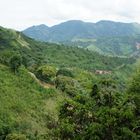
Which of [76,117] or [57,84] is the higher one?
[76,117]

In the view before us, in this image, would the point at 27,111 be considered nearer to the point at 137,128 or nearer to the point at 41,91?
the point at 41,91

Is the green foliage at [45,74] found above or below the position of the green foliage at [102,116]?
below

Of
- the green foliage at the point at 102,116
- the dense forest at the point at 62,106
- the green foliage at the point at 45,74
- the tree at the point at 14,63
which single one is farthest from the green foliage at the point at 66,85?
the green foliage at the point at 102,116

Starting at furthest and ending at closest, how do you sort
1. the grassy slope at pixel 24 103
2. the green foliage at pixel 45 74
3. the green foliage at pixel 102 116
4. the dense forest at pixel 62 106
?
1. the green foliage at pixel 45 74
2. the grassy slope at pixel 24 103
3. the dense forest at pixel 62 106
4. the green foliage at pixel 102 116

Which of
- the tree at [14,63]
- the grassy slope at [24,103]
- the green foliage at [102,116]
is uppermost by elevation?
the green foliage at [102,116]

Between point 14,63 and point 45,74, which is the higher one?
point 14,63

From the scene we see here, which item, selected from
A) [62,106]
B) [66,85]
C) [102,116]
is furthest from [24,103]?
[102,116]

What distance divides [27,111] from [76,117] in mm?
40895

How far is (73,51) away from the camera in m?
198

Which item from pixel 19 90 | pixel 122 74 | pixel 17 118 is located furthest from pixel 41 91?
pixel 122 74

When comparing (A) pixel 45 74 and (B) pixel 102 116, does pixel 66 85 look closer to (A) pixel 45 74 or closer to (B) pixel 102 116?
(A) pixel 45 74

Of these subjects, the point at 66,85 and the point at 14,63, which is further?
the point at 66,85

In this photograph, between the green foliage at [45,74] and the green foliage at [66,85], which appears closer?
the green foliage at [66,85]

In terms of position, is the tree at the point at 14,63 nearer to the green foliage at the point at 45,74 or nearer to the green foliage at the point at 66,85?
the green foliage at the point at 45,74
